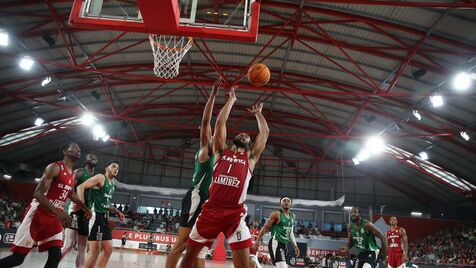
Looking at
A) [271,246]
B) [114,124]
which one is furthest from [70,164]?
[114,124]

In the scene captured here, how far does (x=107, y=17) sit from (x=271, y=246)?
602 centimetres

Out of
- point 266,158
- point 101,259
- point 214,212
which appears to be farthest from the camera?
point 266,158

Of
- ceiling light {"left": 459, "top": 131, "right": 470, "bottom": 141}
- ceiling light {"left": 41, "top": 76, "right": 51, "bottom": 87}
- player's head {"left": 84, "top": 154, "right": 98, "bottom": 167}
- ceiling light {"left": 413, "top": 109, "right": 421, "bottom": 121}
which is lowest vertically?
player's head {"left": 84, "top": 154, "right": 98, "bottom": 167}

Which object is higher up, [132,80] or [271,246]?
[132,80]

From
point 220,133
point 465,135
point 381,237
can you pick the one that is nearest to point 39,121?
point 381,237

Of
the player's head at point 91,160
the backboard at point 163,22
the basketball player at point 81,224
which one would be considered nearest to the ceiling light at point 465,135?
the backboard at point 163,22

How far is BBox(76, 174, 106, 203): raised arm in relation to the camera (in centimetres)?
745

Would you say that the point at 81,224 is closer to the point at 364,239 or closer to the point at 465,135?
the point at 364,239

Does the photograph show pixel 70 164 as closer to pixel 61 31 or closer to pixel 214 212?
pixel 214 212

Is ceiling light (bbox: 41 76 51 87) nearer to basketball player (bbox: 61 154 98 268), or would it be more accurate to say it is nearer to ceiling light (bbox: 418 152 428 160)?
basketball player (bbox: 61 154 98 268)

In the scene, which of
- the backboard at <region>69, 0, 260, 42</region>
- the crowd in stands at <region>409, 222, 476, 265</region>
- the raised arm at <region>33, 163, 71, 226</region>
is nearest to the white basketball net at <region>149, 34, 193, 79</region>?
the backboard at <region>69, 0, 260, 42</region>

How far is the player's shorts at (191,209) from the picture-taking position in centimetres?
579

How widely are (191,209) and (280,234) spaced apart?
142 inches

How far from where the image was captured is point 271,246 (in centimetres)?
888
